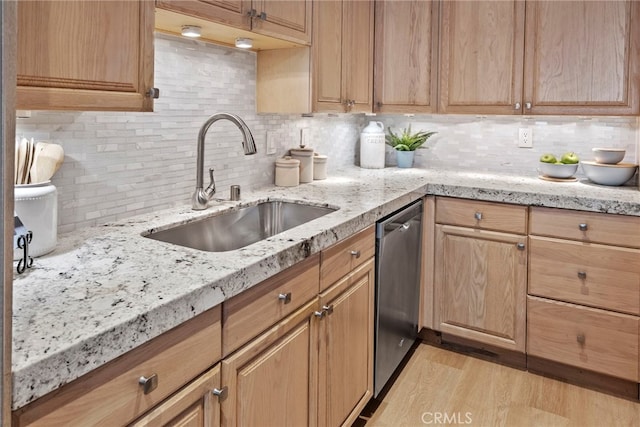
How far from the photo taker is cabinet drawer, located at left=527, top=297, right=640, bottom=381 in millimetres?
2236

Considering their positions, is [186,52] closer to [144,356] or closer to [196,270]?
[196,270]

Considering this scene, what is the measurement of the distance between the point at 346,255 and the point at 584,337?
4.50 ft

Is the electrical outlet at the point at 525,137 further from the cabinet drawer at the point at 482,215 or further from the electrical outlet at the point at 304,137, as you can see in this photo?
the electrical outlet at the point at 304,137

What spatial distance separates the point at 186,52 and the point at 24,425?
149cm

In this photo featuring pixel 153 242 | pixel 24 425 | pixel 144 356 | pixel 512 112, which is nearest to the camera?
pixel 24 425

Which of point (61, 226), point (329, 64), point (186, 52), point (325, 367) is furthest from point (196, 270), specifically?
point (329, 64)

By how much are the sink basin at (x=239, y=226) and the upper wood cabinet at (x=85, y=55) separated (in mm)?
513

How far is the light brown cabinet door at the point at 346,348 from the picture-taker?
5.40 feet

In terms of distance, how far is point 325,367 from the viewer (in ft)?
5.42

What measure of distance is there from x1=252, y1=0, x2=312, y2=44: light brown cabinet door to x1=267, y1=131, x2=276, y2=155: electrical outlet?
0.50 m

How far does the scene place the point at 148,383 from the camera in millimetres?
922

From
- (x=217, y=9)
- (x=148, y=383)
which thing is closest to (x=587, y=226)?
(x=217, y=9)

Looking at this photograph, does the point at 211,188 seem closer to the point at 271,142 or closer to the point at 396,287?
the point at 271,142

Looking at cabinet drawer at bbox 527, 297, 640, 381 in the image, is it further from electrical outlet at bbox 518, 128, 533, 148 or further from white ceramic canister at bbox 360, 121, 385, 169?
white ceramic canister at bbox 360, 121, 385, 169
